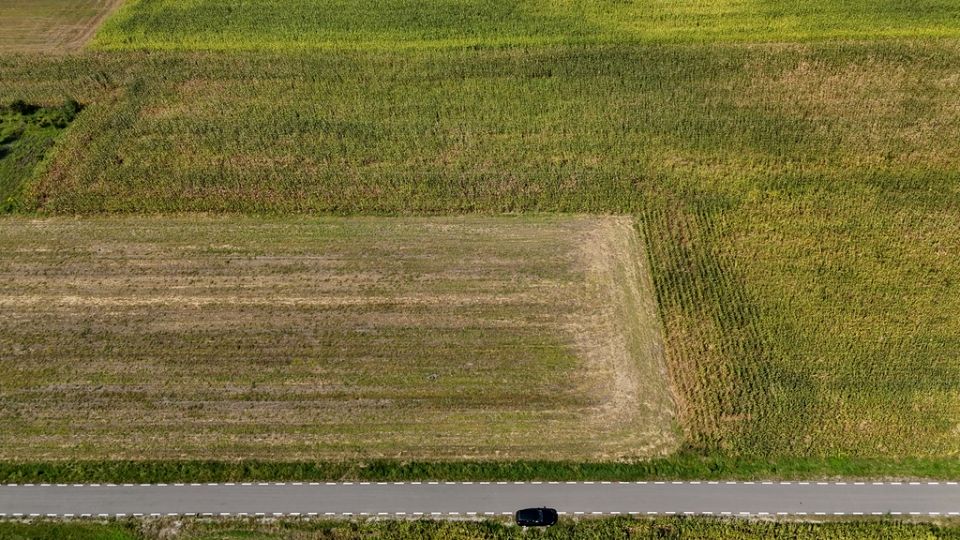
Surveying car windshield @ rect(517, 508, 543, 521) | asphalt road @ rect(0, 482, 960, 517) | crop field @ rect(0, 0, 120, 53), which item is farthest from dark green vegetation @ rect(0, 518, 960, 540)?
crop field @ rect(0, 0, 120, 53)

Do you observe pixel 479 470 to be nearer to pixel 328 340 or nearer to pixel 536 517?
pixel 536 517

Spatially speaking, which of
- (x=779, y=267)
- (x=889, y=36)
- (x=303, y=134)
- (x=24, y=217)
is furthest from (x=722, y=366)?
(x=24, y=217)

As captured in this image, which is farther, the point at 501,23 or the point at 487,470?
the point at 501,23

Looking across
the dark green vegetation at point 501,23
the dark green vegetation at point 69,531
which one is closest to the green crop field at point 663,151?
the dark green vegetation at point 501,23

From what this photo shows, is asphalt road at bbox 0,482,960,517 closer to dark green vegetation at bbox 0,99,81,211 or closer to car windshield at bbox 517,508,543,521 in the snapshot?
car windshield at bbox 517,508,543,521

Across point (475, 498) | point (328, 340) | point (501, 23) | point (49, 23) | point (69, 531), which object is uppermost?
point (49, 23)

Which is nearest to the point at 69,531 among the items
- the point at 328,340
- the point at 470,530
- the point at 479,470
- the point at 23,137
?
the point at 328,340
